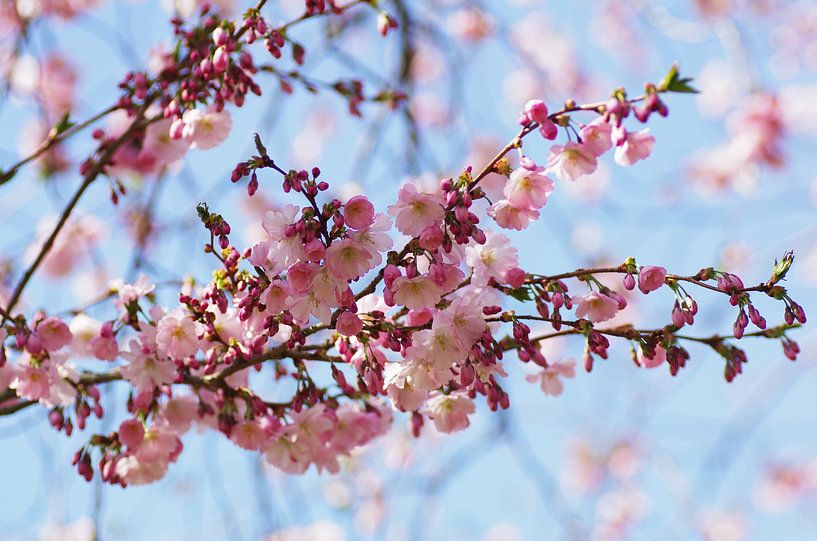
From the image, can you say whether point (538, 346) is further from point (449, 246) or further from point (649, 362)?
point (449, 246)

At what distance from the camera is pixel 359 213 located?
130 centimetres

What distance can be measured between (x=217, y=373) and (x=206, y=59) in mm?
666

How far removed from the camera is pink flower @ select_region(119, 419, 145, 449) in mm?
1646

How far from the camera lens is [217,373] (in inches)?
63.7

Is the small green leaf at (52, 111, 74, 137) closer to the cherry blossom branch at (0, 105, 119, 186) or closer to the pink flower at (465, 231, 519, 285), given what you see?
the cherry blossom branch at (0, 105, 119, 186)

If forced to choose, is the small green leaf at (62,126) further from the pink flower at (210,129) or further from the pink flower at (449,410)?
the pink flower at (449,410)

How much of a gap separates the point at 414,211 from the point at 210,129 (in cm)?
80

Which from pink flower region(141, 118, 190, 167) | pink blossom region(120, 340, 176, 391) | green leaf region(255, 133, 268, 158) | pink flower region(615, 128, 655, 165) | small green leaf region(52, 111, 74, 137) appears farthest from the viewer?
pink flower region(141, 118, 190, 167)

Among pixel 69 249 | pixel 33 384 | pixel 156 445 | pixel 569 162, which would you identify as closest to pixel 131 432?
pixel 156 445

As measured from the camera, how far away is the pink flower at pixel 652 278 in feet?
4.42

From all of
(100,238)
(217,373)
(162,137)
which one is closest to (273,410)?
(217,373)

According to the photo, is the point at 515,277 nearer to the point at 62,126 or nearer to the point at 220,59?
the point at 220,59

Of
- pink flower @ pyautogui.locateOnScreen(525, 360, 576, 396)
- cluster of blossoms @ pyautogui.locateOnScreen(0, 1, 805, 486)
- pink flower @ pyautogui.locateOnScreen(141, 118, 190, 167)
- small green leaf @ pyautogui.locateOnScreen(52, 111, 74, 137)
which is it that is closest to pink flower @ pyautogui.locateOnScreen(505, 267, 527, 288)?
cluster of blossoms @ pyautogui.locateOnScreen(0, 1, 805, 486)

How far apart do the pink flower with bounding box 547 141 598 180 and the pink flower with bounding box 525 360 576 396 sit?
445 mm
